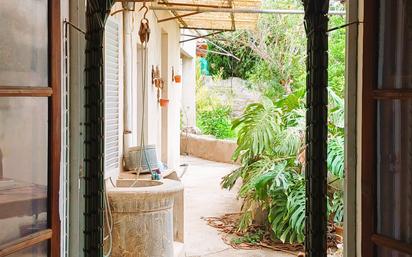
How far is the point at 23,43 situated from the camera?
1.63 m

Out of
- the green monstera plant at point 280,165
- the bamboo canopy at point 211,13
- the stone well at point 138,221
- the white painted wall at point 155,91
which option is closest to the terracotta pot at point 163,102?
the white painted wall at point 155,91

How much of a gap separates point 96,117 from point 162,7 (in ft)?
11.9

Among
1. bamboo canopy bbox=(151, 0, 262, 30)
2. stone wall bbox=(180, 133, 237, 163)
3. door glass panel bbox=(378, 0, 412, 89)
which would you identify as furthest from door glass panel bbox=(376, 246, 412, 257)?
stone wall bbox=(180, 133, 237, 163)

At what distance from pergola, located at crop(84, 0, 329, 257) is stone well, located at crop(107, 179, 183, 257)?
122 cm

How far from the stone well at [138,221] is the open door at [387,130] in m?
1.91

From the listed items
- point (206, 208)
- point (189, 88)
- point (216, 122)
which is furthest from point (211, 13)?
point (216, 122)

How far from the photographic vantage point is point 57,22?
180 centimetres

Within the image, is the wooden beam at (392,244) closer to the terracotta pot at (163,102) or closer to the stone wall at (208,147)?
the terracotta pot at (163,102)

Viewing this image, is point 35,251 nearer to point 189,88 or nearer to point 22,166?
point 22,166

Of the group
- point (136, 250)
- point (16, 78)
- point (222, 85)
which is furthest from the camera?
point (222, 85)

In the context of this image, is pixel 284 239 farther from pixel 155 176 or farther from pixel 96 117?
pixel 96 117

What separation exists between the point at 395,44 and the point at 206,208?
5.36m

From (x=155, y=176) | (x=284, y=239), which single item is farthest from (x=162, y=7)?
(x=284, y=239)

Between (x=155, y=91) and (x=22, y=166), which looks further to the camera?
(x=155, y=91)
